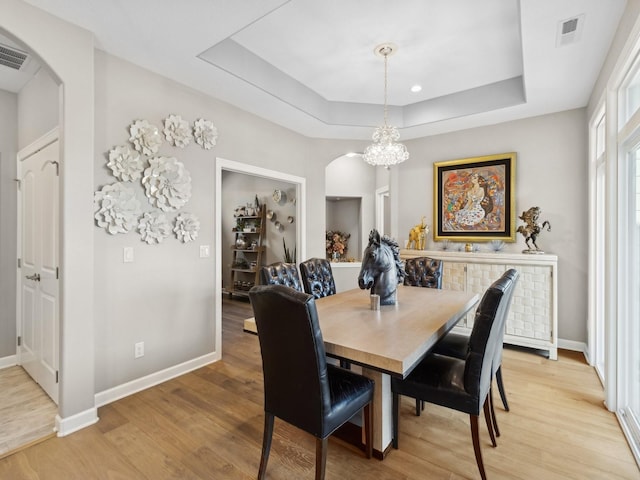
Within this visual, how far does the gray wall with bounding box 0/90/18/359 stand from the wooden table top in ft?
10.4

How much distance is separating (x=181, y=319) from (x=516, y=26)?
375 centimetres

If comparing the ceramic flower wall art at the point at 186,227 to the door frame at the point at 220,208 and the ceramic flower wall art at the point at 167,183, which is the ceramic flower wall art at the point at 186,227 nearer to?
the ceramic flower wall art at the point at 167,183

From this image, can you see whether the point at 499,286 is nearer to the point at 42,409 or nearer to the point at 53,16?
the point at 53,16

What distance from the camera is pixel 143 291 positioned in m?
2.73

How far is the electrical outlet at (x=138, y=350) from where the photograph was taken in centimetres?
268

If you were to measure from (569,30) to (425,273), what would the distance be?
87.6 inches

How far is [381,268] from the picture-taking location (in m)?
2.25

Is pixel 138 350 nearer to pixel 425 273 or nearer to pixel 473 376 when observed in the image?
pixel 473 376

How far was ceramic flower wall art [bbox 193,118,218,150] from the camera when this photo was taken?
121 inches

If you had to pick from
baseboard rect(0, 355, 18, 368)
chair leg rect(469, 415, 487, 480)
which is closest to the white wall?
chair leg rect(469, 415, 487, 480)

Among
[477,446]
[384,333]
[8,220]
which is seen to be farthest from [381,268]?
[8,220]

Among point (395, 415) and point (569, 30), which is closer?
point (395, 415)

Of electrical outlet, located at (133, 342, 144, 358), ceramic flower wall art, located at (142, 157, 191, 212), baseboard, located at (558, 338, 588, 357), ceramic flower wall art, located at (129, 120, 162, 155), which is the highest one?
ceramic flower wall art, located at (129, 120, 162, 155)

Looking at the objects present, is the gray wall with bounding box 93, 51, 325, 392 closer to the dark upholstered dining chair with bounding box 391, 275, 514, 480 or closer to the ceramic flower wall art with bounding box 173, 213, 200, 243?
the ceramic flower wall art with bounding box 173, 213, 200, 243
